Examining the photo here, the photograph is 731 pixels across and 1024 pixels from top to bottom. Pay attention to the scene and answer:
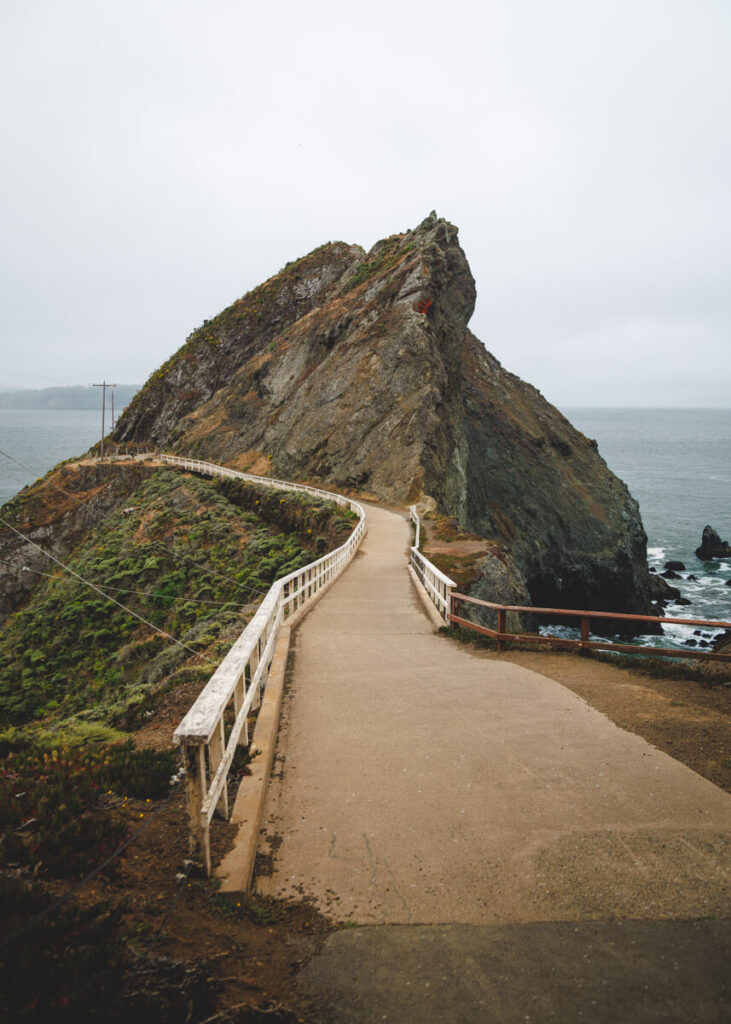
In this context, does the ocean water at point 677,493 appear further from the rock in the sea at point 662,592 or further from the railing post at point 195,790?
the railing post at point 195,790

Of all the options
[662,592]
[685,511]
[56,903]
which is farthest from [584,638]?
[685,511]

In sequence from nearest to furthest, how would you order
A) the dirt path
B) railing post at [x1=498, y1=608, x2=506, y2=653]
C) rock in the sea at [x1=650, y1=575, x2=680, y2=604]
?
the dirt path → railing post at [x1=498, y1=608, x2=506, y2=653] → rock in the sea at [x1=650, y1=575, x2=680, y2=604]

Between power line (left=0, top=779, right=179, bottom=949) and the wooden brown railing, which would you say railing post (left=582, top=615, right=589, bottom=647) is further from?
power line (left=0, top=779, right=179, bottom=949)

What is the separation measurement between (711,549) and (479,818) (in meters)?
62.1

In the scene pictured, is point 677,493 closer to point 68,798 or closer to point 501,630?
point 501,630

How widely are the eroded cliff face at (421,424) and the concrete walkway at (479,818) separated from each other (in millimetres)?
29745

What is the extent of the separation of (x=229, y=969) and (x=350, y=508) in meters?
27.1

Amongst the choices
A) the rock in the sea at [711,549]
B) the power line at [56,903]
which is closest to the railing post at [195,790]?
the power line at [56,903]

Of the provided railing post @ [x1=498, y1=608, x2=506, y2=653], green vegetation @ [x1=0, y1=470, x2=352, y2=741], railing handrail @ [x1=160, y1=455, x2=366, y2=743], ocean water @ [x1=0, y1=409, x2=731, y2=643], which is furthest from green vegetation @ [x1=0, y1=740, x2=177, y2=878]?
ocean water @ [x1=0, y1=409, x2=731, y2=643]

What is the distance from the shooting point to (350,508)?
98.4 feet

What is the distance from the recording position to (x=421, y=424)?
3900cm

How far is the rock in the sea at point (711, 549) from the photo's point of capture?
57.5m

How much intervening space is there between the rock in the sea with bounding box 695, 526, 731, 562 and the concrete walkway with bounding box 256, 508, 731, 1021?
2285 inches

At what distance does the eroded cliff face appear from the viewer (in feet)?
134
